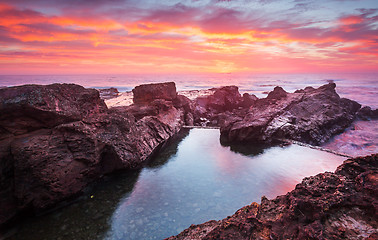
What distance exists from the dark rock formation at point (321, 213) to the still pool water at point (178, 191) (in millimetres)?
2804

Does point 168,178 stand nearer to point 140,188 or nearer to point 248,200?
point 140,188

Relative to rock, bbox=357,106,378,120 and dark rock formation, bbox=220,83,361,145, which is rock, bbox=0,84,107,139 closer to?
dark rock formation, bbox=220,83,361,145

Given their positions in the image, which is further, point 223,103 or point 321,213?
point 223,103

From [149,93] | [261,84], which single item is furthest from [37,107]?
[261,84]

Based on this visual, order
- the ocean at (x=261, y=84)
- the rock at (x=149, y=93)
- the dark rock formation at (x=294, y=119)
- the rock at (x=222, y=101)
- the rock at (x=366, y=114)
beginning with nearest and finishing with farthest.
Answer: the dark rock formation at (x=294, y=119) < the rock at (x=149, y=93) < the rock at (x=366, y=114) < the rock at (x=222, y=101) < the ocean at (x=261, y=84)

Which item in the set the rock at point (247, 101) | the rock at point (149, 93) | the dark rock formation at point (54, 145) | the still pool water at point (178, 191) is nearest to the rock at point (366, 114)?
the rock at point (247, 101)

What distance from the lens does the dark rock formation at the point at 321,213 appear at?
138 inches

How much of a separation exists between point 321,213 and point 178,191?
19.9 ft

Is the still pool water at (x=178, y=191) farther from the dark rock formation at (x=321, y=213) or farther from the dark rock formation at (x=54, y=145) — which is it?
the dark rock formation at (x=321, y=213)

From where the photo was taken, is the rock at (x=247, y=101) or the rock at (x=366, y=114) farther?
the rock at (x=247, y=101)

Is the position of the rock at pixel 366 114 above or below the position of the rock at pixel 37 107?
below

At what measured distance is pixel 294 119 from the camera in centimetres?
1686

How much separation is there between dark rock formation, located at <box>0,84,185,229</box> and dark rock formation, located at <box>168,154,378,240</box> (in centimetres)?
570

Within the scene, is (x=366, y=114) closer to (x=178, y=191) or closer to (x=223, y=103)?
(x=223, y=103)
